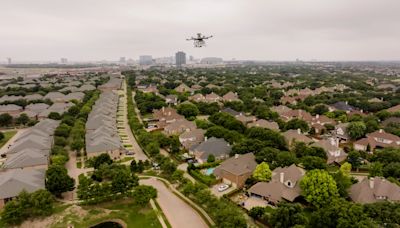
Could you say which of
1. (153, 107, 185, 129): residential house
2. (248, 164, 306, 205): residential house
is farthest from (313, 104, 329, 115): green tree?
(248, 164, 306, 205): residential house

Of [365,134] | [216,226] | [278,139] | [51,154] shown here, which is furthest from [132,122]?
[365,134]

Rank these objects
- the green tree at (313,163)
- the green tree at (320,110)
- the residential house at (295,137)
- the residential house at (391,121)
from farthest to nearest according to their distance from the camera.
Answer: the green tree at (320,110) → the residential house at (391,121) → the residential house at (295,137) → the green tree at (313,163)

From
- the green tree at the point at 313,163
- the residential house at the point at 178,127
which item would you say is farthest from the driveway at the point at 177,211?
the residential house at the point at 178,127

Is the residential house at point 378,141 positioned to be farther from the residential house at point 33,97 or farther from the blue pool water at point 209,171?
the residential house at point 33,97

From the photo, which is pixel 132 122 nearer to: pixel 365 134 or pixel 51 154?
pixel 51 154

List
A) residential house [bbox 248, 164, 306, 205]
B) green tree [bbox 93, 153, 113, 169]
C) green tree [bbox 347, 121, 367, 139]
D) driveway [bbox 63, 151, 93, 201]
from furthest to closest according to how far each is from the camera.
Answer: green tree [bbox 347, 121, 367, 139], green tree [bbox 93, 153, 113, 169], driveway [bbox 63, 151, 93, 201], residential house [bbox 248, 164, 306, 205]

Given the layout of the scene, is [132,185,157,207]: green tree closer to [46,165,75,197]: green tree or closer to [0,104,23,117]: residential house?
[46,165,75,197]: green tree
